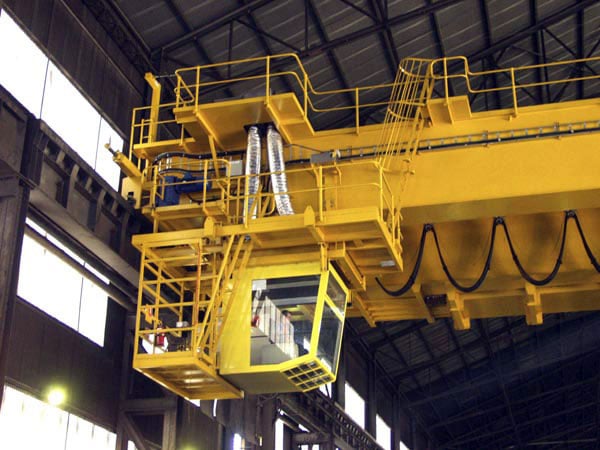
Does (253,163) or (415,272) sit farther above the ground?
(253,163)

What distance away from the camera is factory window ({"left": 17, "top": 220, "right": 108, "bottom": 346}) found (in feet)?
53.9

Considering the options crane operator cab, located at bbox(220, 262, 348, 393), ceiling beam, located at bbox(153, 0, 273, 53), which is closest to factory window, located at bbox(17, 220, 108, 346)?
crane operator cab, located at bbox(220, 262, 348, 393)

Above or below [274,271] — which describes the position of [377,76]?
above

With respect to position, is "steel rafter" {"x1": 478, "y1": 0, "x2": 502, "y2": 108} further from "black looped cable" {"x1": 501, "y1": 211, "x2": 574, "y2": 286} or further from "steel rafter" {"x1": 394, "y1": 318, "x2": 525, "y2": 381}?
"steel rafter" {"x1": 394, "y1": 318, "x2": 525, "y2": 381}

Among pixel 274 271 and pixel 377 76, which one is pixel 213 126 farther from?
pixel 377 76

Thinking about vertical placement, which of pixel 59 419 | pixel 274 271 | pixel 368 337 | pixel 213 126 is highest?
pixel 368 337

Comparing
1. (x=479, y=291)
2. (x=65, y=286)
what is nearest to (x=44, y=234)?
(x=65, y=286)

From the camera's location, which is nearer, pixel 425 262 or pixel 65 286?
pixel 425 262

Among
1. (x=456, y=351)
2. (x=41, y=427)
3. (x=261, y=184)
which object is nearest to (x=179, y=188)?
(x=261, y=184)

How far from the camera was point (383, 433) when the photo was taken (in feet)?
136

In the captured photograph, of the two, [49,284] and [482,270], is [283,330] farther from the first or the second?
[49,284]

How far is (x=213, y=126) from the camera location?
1511 centimetres

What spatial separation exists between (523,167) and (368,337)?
85.1 feet

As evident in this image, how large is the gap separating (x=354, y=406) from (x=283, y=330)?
79.3ft
